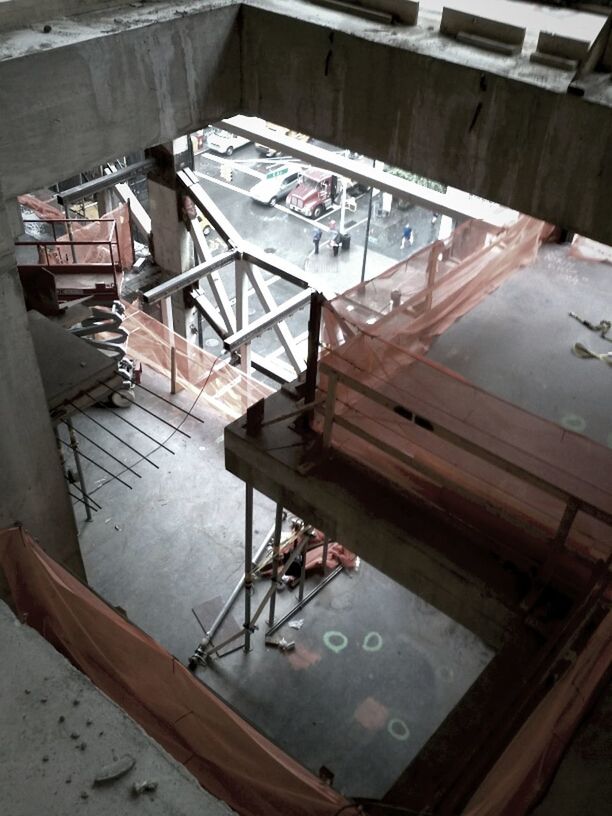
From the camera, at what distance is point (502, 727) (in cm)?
590

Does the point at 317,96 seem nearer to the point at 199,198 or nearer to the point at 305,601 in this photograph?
the point at 199,198

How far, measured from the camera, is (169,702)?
6.57m

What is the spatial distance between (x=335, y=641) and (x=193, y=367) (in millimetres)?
7216

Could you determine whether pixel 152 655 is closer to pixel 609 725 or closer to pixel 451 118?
pixel 609 725

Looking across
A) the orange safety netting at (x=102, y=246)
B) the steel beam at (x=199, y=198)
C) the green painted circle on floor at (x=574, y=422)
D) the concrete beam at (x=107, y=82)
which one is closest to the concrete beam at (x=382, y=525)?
the green painted circle on floor at (x=574, y=422)

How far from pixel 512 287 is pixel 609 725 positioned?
770cm

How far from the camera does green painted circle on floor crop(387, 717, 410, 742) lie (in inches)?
459

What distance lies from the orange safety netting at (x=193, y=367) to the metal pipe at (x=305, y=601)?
169 inches

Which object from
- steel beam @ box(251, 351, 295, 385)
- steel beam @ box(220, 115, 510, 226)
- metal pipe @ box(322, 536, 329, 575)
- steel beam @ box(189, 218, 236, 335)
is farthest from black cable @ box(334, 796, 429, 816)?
steel beam @ box(251, 351, 295, 385)

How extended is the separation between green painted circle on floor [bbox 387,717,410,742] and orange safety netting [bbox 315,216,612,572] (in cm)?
506

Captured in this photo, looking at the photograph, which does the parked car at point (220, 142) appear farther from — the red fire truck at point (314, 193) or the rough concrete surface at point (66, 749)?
the rough concrete surface at point (66, 749)

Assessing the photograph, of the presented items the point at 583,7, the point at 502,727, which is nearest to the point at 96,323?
the point at 583,7

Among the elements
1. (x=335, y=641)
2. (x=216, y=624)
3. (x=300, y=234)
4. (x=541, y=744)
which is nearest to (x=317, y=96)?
(x=541, y=744)

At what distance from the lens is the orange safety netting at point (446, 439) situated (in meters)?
7.69
